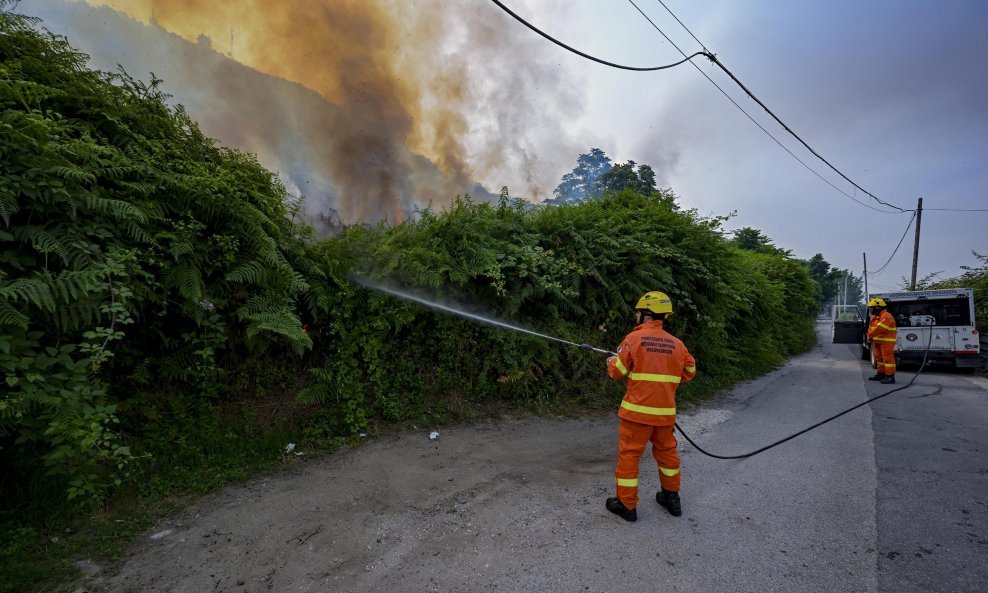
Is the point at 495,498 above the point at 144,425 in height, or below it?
below

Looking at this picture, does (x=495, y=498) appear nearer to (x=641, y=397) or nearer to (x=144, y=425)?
(x=641, y=397)

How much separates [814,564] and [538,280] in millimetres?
3967

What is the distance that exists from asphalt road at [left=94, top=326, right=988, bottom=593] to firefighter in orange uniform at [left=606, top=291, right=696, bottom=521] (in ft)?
A: 0.53

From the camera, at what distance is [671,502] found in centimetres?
335

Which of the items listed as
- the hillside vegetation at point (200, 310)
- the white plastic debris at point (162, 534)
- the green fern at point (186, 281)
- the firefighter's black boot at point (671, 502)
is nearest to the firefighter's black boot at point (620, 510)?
the firefighter's black boot at point (671, 502)

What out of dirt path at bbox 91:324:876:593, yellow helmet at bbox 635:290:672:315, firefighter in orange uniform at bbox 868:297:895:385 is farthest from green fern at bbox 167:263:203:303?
firefighter in orange uniform at bbox 868:297:895:385

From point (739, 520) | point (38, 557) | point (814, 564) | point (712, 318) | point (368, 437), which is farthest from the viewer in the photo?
point (712, 318)

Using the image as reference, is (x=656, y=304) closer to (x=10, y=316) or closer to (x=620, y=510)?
(x=620, y=510)

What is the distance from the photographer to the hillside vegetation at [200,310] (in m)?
2.68

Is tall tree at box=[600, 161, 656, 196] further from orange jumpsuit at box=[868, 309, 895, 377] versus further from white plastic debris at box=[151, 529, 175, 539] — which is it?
white plastic debris at box=[151, 529, 175, 539]

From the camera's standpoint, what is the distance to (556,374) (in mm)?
6258

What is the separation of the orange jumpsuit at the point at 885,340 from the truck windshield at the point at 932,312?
2.80 m

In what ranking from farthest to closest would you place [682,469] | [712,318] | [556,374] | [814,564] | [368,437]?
[712,318]
[556,374]
[368,437]
[682,469]
[814,564]

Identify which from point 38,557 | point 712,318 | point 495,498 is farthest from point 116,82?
point 712,318
